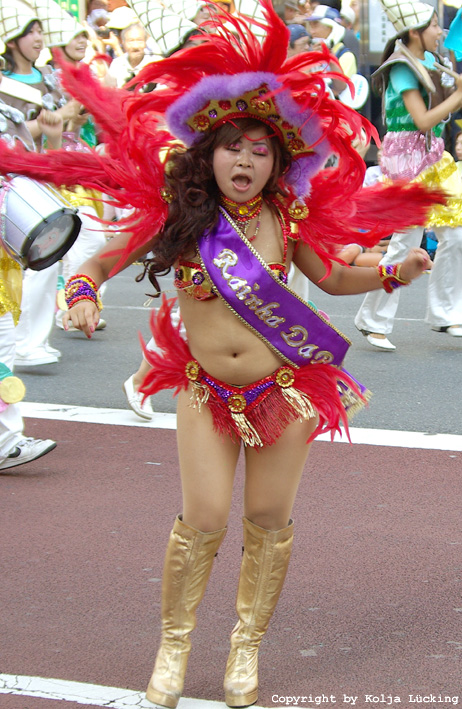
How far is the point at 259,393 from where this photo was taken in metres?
2.92

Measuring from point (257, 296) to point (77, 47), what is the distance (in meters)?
5.05

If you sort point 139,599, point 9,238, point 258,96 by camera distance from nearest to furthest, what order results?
point 258,96 < point 139,599 < point 9,238

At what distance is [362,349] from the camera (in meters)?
7.47

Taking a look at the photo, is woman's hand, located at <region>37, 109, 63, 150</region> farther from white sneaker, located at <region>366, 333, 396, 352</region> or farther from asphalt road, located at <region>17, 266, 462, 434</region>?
white sneaker, located at <region>366, 333, 396, 352</region>

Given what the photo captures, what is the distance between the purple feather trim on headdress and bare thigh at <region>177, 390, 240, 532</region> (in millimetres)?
709

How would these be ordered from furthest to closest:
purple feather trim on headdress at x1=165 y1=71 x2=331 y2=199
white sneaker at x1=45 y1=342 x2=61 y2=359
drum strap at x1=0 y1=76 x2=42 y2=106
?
1. white sneaker at x1=45 y1=342 x2=61 y2=359
2. drum strap at x1=0 y1=76 x2=42 y2=106
3. purple feather trim on headdress at x1=165 y1=71 x2=331 y2=199

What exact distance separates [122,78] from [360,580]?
23.7 feet

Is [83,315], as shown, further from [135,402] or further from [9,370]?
[135,402]

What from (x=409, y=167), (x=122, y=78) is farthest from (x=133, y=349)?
(x=122, y=78)

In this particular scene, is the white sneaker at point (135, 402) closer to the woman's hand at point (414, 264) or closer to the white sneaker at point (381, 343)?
the white sneaker at point (381, 343)

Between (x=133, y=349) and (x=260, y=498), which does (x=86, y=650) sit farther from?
(x=133, y=349)

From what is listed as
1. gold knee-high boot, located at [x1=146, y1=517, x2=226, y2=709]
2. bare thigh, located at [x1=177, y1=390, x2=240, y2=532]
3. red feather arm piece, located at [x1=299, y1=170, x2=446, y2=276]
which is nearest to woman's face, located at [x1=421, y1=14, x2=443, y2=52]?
red feather arm piece, located at [x1=299, y1=170, x2=446, y2=276]

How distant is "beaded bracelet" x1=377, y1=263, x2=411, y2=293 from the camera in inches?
120

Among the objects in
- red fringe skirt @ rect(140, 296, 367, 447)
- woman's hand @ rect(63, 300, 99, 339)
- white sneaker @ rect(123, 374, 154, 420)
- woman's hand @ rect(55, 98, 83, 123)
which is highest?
woman's hand @ rect(55, 98, 83, 123)
